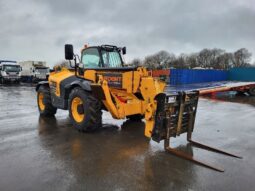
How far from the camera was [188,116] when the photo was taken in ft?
19.5

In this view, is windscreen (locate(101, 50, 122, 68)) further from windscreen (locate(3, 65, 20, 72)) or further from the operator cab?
windscreen (locate(3, 65, 20, 72))

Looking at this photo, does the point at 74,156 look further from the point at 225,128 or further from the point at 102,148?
the point at 225,128

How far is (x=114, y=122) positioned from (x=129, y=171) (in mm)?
3883

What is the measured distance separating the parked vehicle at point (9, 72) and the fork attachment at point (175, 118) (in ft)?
94.2

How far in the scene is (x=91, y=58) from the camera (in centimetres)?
800

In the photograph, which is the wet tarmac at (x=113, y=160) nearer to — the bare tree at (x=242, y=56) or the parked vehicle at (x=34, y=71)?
the parked vehicle at (x=34, y=71)

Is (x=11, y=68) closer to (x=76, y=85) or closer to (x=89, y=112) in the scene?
(x=76, y=85)

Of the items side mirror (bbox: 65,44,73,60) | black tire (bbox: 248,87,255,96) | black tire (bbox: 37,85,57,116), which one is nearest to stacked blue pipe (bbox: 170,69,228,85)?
black tire (bbox: 248,87,255,96)

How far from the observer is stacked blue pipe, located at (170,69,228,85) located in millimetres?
26928

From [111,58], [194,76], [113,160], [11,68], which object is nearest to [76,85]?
[111,58]

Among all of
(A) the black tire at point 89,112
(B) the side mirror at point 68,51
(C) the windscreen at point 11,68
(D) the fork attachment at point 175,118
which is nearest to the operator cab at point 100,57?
(B) the side mirror at point 68,51

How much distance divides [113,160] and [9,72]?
29.0m

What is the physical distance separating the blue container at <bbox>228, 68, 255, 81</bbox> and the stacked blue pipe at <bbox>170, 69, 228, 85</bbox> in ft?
2.26

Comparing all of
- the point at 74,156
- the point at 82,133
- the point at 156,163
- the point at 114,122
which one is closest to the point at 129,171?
the point at 156,163
